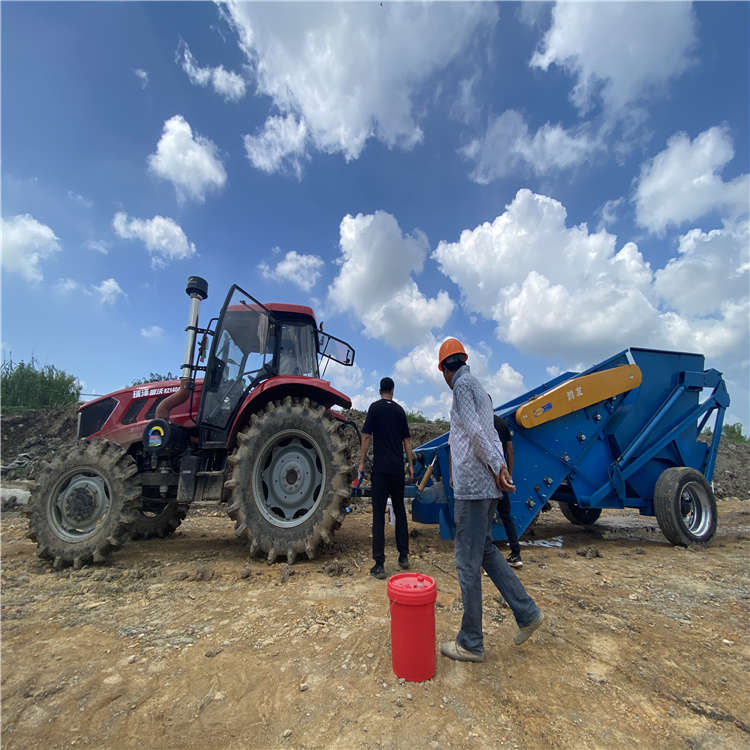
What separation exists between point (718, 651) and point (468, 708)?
1649 millimetres

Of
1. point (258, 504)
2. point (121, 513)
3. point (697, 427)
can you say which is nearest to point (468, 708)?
point (258, 504)

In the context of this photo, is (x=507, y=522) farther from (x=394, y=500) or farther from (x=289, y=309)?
(x=289, y=309)

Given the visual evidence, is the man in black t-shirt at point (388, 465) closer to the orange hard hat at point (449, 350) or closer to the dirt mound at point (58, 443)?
the orange hard hat at point (449, 350)

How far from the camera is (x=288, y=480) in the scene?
4.36 m

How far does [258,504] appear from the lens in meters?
4.16

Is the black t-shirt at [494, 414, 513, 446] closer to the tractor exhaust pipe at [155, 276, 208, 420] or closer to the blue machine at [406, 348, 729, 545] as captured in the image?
the blue machine at [406, 348, 729, 545]

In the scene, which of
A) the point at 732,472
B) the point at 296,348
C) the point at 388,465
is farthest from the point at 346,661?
the point at 732,472

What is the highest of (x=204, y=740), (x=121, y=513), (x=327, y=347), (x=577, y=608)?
(x=327, y=347)

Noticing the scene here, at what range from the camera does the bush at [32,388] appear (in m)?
20.9

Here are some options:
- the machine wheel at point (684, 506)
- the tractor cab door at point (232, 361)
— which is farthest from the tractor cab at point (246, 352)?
the machine wheel at point (684, 506)

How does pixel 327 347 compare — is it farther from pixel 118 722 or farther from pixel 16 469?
pixel 16 469

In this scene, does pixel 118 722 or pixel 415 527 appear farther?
pixel 415 527

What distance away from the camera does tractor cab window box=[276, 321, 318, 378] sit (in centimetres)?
501

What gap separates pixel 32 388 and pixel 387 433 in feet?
81.9
